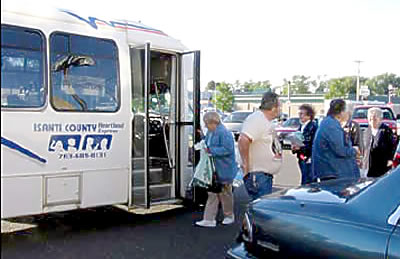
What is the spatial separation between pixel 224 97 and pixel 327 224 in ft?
210

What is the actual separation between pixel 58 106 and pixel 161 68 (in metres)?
2.25

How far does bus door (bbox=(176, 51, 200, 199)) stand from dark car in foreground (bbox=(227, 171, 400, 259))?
3.79 metres

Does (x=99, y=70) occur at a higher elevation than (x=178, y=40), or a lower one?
lower

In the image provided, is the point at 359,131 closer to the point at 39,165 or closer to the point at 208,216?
the point at 208,216

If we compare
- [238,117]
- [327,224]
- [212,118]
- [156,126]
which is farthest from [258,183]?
[238,117]

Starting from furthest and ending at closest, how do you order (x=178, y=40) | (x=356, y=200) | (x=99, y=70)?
(x=178, y=40)
(x=99, y=70)
(x=356, y=200)

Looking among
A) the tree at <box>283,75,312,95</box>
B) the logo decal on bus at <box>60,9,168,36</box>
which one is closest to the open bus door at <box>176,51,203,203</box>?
the logo decal on bus at <box>60,9,168,36</box>

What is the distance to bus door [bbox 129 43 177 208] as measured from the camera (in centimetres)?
673

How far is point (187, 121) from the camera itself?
730 cm

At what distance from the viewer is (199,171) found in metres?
6.28

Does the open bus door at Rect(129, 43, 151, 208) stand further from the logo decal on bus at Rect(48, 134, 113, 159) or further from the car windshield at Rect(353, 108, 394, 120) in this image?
the car windshield at Rect(353, 108, 394, 120)

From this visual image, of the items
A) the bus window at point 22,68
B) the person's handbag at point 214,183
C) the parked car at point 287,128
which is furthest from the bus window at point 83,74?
the parked car at point 287,128

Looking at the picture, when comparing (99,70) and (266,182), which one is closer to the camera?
(266,182)

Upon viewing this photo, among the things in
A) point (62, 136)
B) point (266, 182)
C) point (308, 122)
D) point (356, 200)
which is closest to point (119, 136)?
point (62, 136)
